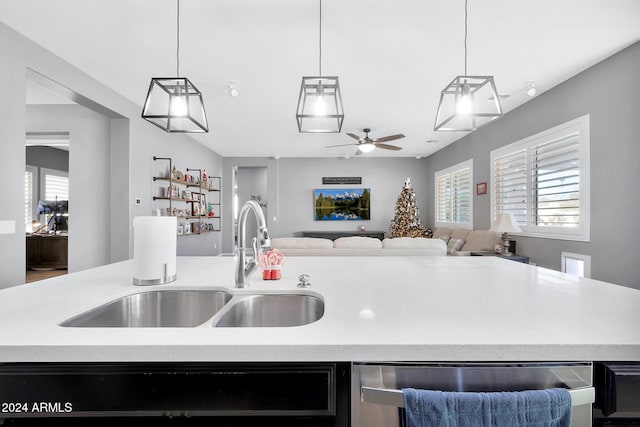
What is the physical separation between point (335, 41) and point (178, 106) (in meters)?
1.48

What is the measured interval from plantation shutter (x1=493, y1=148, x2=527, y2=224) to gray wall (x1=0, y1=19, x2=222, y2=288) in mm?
4980

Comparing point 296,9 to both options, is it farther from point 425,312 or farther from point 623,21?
point 623,21

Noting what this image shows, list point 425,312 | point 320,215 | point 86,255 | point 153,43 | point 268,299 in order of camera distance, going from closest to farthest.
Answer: point 425,312 < point 268,299 < point 153,43 < point 86,255 < point 320,215

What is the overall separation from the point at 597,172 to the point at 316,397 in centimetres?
362

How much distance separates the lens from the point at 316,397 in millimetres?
743

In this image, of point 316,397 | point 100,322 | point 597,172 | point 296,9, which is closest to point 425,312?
point 316,397

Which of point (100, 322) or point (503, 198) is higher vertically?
point (503, 198)

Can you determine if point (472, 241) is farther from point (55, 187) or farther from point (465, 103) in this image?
point (55, 187)

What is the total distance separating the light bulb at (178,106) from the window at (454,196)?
5119 millimetres

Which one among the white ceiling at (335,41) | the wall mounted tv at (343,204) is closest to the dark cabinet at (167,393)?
the white ceiling at (335,41)

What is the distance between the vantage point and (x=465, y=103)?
1919mm

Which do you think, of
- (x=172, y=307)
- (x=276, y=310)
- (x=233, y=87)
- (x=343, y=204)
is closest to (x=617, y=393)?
(x=276, y=310)

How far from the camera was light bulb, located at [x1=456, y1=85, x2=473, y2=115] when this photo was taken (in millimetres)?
1899

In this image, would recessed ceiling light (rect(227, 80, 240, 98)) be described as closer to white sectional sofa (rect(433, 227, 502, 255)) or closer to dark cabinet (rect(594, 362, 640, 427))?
dark cabinet (rect(594, 362, 640, 427))
